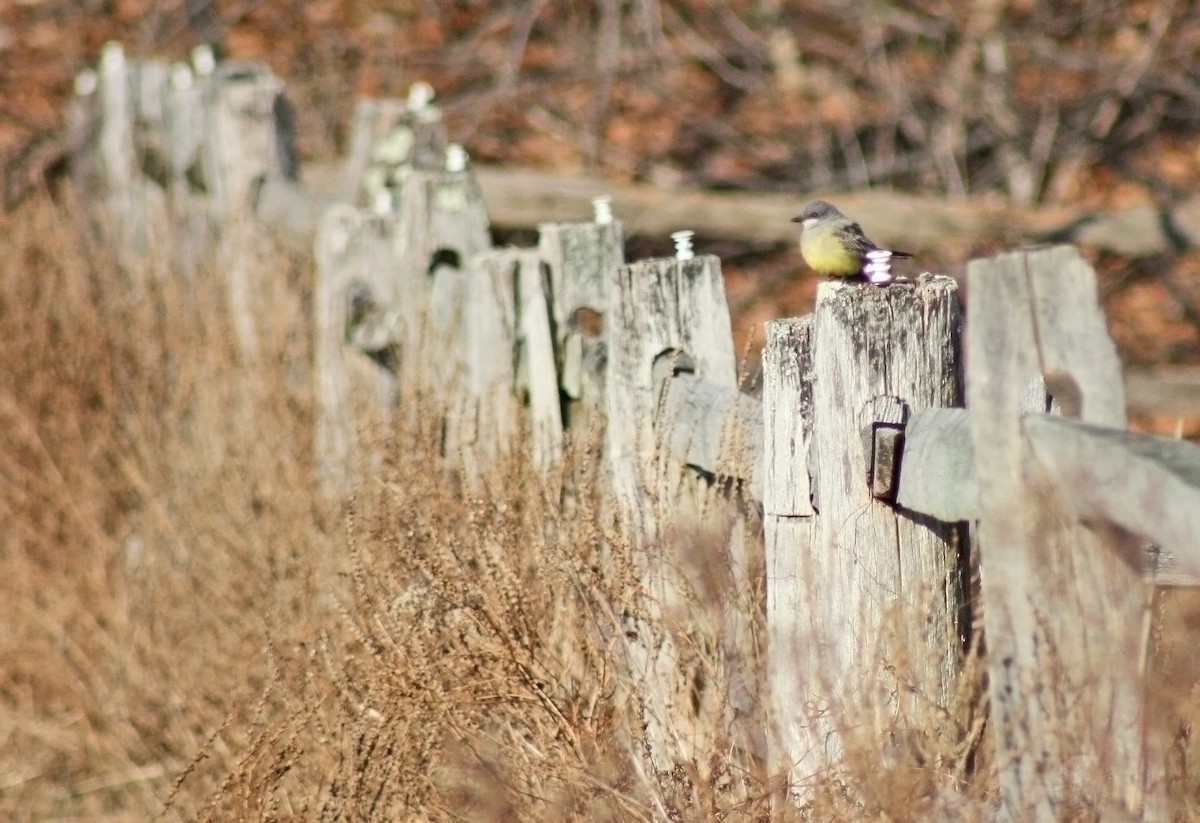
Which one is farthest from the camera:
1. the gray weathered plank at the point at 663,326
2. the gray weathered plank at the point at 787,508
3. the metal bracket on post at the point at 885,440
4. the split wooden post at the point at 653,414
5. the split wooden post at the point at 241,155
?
the split wooden post at the point at 241,155

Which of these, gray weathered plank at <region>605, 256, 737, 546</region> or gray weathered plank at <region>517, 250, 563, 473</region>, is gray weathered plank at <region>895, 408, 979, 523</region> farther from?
gray weathered plank at <region>517, 250, 563, 473</region>

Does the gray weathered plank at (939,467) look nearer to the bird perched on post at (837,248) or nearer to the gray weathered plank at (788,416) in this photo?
the gray weathered plank at (788,416)

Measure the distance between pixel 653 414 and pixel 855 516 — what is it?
740 millimetres

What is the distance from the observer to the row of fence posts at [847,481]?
1726 mm

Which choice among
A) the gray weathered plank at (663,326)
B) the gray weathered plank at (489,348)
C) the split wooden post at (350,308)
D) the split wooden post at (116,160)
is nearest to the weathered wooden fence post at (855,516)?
the gray weathered plank at (663,326)

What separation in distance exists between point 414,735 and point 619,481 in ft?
2.40

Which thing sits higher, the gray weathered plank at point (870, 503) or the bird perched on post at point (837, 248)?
the bird perched on post at point (837, 248)

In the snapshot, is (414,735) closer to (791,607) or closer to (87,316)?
(791,607)

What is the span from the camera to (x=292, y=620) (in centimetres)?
381

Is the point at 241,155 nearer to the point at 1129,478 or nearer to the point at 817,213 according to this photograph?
the point at 817,213

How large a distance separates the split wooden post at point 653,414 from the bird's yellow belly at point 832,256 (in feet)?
1.34

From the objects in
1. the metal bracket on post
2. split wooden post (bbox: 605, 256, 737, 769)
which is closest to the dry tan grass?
split wooden post (bbox: 605, 256, 737, 769)

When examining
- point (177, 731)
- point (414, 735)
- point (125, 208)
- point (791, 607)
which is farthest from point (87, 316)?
point (791, 607)

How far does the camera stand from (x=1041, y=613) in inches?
Result: 69.6
